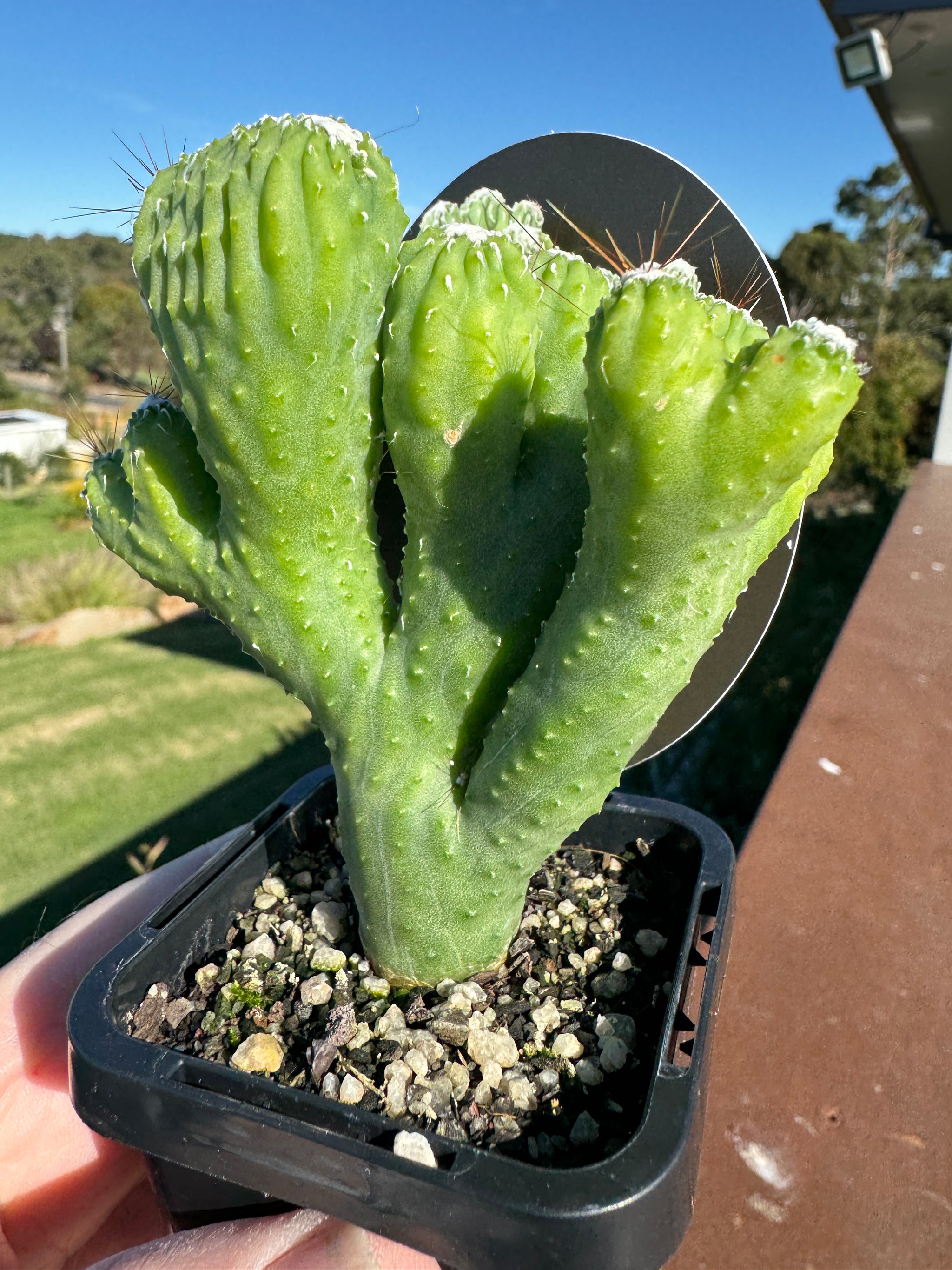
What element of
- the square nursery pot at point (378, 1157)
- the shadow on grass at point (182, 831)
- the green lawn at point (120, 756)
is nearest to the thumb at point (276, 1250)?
the square nursery pot at point (378, 1157)

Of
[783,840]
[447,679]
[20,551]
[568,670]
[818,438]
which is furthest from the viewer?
[20,551]

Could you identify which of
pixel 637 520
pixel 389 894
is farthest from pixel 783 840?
pixel 637 520

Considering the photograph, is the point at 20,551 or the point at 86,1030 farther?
the point at 20,551

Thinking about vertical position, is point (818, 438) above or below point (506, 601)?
above

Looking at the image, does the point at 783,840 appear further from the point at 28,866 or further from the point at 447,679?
the point at 28,866

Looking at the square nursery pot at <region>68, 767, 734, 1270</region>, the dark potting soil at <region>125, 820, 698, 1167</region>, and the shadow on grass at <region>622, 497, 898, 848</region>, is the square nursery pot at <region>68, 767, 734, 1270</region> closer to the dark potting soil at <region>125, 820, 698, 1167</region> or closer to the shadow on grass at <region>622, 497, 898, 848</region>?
the dark potting soil at <region>125, 820, 698, 1167</region>

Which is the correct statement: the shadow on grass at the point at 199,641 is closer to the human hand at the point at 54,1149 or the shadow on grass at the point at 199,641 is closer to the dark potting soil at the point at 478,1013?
the human hand at the point at 54,1149
